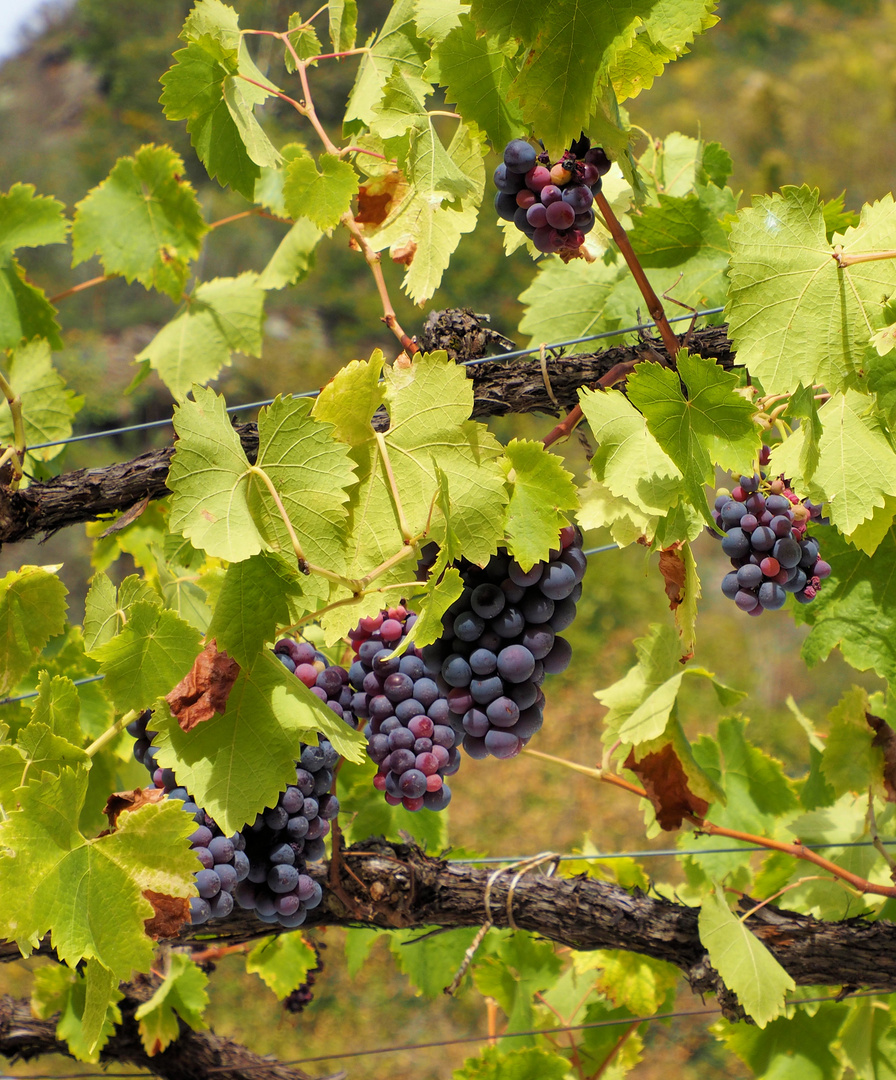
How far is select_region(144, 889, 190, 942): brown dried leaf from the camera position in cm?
62

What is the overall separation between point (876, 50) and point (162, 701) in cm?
1075

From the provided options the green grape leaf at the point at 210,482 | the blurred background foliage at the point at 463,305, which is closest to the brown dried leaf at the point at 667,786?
the green grape leaf at the point at 210,482

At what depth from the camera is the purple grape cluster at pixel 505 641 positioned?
608 mm

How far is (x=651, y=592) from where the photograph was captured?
18.6ft

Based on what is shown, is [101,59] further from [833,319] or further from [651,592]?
[833,319]

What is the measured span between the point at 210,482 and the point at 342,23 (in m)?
0.51

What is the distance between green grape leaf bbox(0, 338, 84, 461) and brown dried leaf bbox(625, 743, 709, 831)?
710 mm

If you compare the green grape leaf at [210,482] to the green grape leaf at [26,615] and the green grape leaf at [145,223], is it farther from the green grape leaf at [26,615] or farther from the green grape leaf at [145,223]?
the green grape leaf at [145,223]

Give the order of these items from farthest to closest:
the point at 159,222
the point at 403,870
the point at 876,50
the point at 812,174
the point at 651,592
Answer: the point at 876,50 < the point at 812,174 < the point at 651,592 < the point at 159,222 < the point at 403,870

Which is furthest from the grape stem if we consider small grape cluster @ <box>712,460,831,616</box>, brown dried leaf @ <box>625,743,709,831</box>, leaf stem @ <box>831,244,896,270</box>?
leaf stem @ <box>831,244,896,270</box>

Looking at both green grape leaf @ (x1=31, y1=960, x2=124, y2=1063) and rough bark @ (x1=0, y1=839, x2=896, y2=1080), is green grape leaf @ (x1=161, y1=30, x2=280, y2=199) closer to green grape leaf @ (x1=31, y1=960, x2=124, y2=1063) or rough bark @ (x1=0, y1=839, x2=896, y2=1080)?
rough bark @ (x1=0, y1=839, x2=896, y2=1080)

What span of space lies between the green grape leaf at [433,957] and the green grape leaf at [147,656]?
55 cm

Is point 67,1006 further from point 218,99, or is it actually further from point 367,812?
point 218,99

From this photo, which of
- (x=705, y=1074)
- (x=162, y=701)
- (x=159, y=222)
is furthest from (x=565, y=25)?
(x=705, y=1074)
